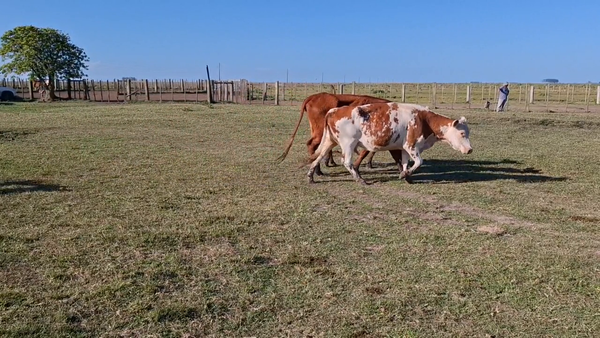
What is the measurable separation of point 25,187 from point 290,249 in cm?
454

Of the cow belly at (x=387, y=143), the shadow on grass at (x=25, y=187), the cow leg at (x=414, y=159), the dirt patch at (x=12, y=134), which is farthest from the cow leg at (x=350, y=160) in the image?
the dirt patch at (x=12, y=134)

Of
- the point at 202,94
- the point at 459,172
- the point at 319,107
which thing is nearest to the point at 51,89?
the point at 202,94

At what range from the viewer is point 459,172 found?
32.7 feet

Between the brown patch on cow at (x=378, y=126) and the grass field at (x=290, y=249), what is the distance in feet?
2.41

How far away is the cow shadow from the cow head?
0.58 meters

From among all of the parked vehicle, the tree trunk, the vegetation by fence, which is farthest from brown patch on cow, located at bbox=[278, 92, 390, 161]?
the parked vehicle

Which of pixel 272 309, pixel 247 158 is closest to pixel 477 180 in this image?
pixel 247 158

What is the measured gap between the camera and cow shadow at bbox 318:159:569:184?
923 cm

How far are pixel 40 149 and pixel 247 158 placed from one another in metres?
4.45

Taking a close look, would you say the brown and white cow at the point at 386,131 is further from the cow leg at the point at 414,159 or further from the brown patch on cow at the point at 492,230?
the brown patch on cow at the point at 492,230

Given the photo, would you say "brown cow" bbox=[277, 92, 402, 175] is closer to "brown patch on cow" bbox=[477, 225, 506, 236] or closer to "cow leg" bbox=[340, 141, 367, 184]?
"cow leg" bbox=[340, 141, 367, 184]

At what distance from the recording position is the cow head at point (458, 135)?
891 centimetres

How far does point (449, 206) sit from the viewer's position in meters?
7.29

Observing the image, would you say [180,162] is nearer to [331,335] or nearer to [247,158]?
[247,158]
